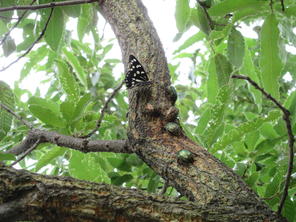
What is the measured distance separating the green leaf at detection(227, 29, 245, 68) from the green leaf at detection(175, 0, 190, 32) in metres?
0.20

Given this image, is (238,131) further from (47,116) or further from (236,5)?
(47,116)

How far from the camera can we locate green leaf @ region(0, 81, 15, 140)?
4.44ft

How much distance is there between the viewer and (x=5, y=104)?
143 centimetres

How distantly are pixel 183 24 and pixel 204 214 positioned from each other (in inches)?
37.1

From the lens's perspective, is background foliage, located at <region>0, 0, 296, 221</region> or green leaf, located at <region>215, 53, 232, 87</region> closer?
background foliage, located at <region>0, 0, 296, 221</region>

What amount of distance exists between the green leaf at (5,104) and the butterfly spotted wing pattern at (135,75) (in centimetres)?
48

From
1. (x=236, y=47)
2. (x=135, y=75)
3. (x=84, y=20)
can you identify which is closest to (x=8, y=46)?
(x=84, y=20)

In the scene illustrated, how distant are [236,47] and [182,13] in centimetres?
25

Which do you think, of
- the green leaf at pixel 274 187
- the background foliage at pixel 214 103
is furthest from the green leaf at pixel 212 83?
the green leaf at pixel 274 187

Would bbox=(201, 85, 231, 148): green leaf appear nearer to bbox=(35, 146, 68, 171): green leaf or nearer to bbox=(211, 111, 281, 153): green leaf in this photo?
bbox=(211, 111, 281, 153): green leaf

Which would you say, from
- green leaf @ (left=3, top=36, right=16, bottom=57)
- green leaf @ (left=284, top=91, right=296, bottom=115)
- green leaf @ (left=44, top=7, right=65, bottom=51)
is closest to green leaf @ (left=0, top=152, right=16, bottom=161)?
green leaf @ (left=44, top=7, right=65, bottom=51)

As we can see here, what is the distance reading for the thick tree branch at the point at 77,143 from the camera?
1.12 metres

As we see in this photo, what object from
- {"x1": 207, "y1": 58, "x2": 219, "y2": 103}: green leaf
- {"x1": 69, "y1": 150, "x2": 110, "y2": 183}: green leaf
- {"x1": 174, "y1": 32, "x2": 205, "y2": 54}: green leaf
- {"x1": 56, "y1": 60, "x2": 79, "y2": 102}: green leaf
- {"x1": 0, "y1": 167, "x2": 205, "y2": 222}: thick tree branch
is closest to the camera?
{"x1": 0, "y1": 167, "x2": 205, "y2": 222}: thick tree branch

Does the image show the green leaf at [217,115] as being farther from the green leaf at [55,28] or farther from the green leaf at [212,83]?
the green leaf at [55,28]
